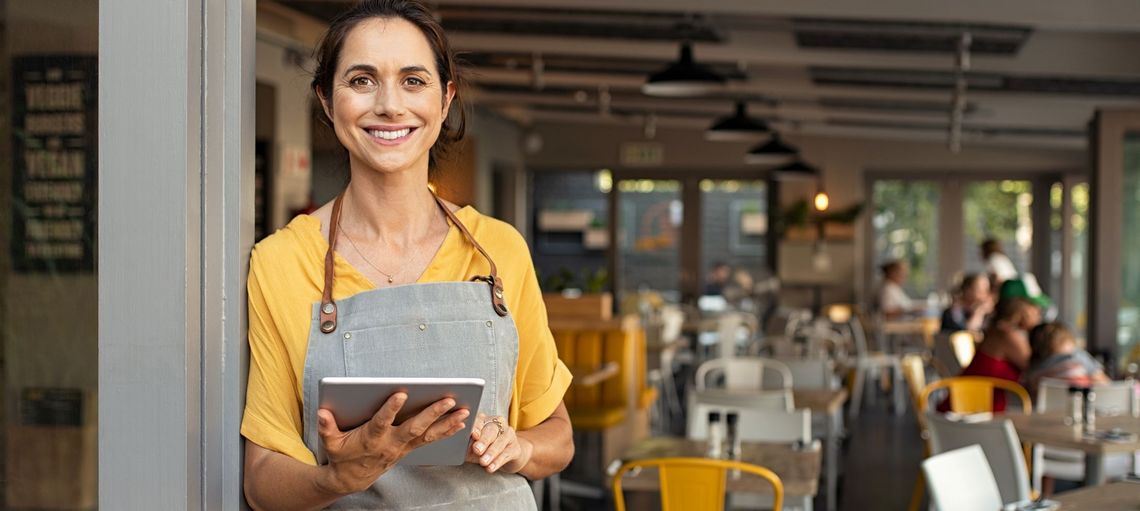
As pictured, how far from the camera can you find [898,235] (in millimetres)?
17828

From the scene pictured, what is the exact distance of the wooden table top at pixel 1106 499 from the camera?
12.4 ft

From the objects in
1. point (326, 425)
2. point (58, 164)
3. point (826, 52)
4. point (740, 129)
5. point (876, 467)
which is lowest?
point (876, 467)

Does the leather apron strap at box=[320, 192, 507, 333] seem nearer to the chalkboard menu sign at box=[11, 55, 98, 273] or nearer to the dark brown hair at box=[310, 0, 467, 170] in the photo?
the dark brown hair at box=[310, 0, 467, 170]

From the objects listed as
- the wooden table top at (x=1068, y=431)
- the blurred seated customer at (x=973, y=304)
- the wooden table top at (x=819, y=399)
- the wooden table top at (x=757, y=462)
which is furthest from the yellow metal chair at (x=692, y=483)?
the blurred seated customer at (x=973, y=304)

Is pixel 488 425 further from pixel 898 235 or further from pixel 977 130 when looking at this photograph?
pixel 898 235

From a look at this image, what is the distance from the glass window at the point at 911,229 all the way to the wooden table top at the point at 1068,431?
11467mm

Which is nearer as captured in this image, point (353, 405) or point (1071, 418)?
point (353, 405)

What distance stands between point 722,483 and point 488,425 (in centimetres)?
261

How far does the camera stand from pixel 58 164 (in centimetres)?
176

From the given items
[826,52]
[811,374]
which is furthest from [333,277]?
[826,52]

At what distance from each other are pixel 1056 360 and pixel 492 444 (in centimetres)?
629

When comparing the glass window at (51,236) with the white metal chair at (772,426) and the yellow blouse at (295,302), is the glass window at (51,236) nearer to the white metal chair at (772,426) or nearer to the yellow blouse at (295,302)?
the yellow blouse at (295,302)

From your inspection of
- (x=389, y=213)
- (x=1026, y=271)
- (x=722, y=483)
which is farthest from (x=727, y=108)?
(x=389, y=213)

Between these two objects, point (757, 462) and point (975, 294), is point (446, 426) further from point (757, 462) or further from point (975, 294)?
point (975, 294)
